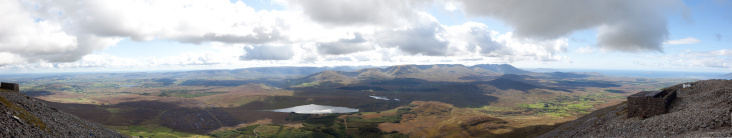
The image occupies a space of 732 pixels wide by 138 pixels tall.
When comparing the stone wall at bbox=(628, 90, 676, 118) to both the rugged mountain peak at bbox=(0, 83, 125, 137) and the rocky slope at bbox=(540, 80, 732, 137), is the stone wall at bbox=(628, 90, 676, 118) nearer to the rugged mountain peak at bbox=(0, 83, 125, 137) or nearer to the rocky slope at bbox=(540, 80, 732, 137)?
the rocky slope at bbox=(540, 80, 732, 137)

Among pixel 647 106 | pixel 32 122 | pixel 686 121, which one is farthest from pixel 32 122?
pixel 647 106

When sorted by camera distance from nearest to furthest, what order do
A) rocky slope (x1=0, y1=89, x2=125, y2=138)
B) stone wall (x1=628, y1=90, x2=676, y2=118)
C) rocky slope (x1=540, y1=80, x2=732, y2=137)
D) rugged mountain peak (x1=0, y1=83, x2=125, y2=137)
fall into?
rocky slope (x1=540, y1=80, x2=732, y2=137) → rocky slope (x1=0, y1=89, x2=125, y2=138) → rugged mountain peak (x1=0, y1=83, x2=125, y2=137) → stone wall (x1=628, y1=90, x2=676, y2=118)

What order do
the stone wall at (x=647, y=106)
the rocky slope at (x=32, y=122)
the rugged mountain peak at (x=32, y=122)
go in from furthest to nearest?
the stone wall at (x=647, y=106) → the rugged mountain peak at (x=32, y=122) → the rocky slope at (x=32, y=122)

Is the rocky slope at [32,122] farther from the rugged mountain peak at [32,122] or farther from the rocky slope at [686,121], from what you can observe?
the rocky slope at [686,121]

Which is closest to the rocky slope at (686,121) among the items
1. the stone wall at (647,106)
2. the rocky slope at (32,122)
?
the stone wall at (647,106)

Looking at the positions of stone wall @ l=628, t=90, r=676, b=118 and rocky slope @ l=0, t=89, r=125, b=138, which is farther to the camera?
stone wall @ l=628, t=90, r=676, b=118

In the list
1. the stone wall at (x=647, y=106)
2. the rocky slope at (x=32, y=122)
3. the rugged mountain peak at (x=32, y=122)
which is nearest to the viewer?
the rocky slope at (x=32, y=122)

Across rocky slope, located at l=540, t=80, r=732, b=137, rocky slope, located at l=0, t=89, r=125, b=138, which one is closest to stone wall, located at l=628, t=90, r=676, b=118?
rocky slope, located at l=540, t=80, r=732, b=137

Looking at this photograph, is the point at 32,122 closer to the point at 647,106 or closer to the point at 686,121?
the point at 686,121
